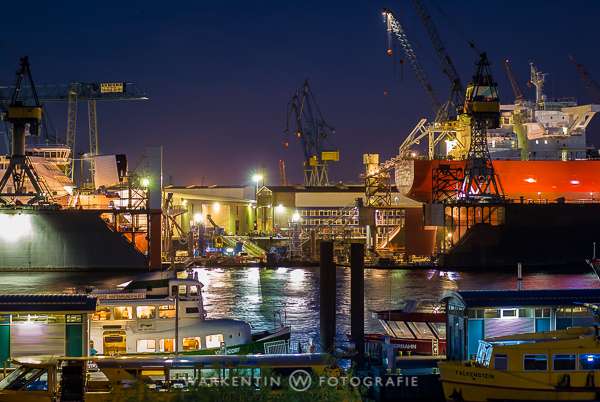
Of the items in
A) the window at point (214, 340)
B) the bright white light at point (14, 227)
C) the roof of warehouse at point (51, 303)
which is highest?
the bright white light at point (14, 227)

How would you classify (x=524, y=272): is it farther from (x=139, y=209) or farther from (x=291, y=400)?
(x=291, y=400)

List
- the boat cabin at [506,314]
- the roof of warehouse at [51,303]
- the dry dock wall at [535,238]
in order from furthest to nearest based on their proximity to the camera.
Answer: the dry dock wall at [535,238] → the boat cabin at [506,314] → the roof of warehouse at [51,303]

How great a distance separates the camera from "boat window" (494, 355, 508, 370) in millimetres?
15859

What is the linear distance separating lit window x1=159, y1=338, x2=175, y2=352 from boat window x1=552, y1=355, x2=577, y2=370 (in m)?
6.68

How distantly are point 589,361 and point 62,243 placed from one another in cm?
3854

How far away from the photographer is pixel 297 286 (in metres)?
40.3

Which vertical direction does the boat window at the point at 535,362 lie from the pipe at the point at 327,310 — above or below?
below

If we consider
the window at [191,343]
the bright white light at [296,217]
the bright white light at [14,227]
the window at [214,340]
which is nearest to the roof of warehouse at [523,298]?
the window at [214,340]

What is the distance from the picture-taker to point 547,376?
15.8 m

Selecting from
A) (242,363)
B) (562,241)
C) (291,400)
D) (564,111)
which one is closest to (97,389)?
(242,363)

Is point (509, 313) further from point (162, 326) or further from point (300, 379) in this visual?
point (162, 326)

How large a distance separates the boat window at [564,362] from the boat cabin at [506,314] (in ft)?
5.64

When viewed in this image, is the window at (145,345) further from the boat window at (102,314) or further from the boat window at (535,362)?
the boat window at (535,362)

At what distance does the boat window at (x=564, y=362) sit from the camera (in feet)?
51.7
